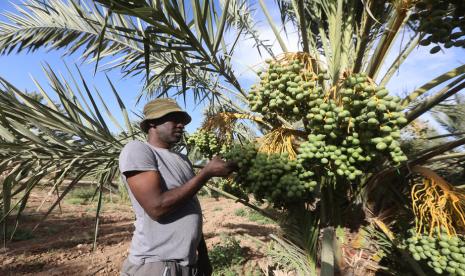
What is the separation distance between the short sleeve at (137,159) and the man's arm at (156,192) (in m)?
0.03

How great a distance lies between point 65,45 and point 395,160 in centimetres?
332

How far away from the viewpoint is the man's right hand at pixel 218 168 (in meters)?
1.59

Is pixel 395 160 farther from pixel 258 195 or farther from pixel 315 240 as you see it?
pixel 315 240

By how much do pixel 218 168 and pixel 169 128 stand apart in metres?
0.44

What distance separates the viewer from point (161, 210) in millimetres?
1515

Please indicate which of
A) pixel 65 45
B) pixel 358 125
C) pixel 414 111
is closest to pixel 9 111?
pixel 65 45

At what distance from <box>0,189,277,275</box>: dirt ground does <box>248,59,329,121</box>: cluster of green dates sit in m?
2.44

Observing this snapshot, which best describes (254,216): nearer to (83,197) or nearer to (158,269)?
(158,269)

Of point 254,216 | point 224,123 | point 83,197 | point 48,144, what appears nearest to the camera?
point 48,144

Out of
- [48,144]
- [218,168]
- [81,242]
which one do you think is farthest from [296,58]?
[81,242]

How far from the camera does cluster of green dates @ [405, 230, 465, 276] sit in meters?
1.57

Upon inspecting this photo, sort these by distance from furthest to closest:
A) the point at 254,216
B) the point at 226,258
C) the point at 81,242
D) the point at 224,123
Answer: the point at 254,216 < the point at 81,242 < the point at 226,258 < the point at 224,123

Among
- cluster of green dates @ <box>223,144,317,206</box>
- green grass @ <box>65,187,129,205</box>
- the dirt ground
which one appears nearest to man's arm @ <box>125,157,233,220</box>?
cluster of green dates @ <box>223,144,317,206</box>

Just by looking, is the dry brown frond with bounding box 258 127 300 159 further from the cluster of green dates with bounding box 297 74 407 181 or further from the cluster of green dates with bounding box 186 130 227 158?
the cluster of green dates with bounding box 186 130 227 158
